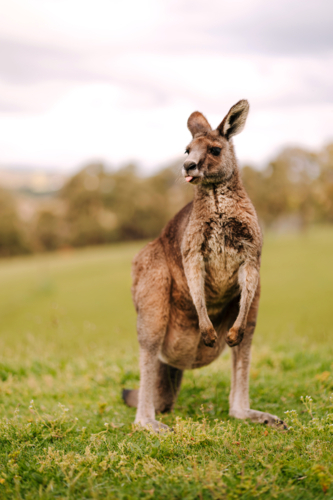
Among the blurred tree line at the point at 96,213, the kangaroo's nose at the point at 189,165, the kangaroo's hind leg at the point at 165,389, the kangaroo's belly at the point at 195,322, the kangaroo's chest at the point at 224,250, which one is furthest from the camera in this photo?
the blurred tree line at the point at 96,213

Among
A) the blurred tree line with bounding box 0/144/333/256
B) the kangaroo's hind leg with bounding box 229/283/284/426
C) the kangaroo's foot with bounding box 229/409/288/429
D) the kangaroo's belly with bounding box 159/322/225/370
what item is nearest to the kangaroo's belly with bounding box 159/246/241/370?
the kangaroo's belly with bounding box 159/322/225/370

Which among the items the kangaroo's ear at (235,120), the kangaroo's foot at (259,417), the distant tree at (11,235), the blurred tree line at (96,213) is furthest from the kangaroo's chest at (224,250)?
the distant tree at (11,235)

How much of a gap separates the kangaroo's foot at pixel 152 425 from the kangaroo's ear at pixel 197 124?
2026 mm

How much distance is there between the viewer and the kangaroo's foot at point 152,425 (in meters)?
3.03

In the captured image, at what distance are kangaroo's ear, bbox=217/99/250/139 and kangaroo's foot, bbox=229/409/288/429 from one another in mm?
1943

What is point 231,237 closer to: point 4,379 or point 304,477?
point 304,477

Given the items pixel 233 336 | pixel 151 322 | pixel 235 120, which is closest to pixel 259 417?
pixel 233 336

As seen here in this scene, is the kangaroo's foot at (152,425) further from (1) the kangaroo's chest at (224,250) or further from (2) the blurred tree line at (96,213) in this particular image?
(2) the blurred tree line at (96,213)

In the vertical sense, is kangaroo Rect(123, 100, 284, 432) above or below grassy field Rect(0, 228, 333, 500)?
above

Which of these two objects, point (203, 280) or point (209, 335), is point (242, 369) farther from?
point (203, 280)

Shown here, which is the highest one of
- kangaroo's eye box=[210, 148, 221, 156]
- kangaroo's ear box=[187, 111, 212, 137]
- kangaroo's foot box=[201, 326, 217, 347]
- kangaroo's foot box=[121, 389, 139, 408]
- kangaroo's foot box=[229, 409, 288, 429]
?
kangaroo's ear box=[187, 111, 212, 137]

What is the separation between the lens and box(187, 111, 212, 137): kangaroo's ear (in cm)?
325

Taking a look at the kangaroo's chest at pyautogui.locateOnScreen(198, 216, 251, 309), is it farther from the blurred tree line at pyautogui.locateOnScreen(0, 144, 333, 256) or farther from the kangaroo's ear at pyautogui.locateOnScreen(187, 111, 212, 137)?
the blurred tree line at pyautogui.locateOnScreen(0, 144, 333, 256)

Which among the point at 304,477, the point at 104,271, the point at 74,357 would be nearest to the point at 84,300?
the point at 104,271
